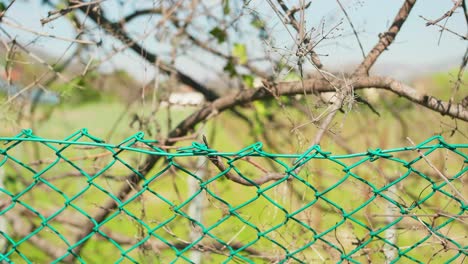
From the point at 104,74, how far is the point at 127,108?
318 mm

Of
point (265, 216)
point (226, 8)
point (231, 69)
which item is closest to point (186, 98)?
point (231, 69)

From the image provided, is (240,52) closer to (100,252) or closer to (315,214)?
(315,214)

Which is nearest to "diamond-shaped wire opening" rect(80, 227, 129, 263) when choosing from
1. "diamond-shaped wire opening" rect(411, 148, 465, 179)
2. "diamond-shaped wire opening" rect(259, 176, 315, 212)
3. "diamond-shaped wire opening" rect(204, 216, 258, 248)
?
"diamond-shaped wire opening" rect(204, 216, 258, 248)

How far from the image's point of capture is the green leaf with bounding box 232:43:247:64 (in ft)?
10.1

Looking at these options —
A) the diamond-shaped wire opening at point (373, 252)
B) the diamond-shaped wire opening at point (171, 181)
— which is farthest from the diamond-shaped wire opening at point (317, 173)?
the diamond-shaped wire opening at point (171, 181)

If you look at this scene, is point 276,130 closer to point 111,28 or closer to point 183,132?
point 183,132

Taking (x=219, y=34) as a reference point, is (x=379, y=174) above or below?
below

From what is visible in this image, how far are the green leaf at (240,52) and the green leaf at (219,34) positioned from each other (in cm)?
8

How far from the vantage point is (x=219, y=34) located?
3.04 metres

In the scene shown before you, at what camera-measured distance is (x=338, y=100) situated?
187 centimetres

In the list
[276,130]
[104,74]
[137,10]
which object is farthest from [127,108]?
[276,130]

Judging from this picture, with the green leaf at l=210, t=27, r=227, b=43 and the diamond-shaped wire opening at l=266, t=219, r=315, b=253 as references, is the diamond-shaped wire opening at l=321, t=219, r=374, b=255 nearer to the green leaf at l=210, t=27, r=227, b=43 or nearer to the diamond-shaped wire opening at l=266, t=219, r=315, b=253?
the diamond-shaped wire opening at l=266, t=219, r=315, b=253

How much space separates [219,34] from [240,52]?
0.16 m

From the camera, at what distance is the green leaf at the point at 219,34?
9.95 ft
